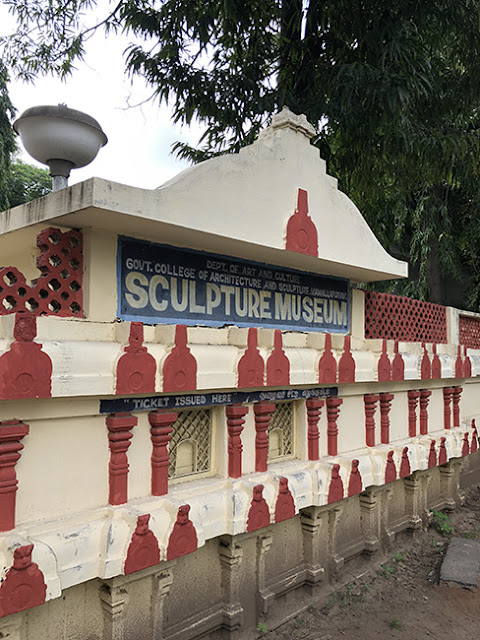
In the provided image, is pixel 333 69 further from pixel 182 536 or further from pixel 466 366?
pixel 182 536

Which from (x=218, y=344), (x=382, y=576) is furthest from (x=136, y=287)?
(x=382, y=576)

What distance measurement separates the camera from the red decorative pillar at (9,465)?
305 cm

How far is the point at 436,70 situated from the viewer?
8.31 metres

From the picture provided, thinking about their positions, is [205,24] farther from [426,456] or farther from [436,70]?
[426,456]

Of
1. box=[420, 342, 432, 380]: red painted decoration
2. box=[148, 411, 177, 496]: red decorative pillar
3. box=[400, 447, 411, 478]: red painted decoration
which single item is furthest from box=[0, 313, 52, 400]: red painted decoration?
box=[420, 342, 432, 380]: red painted decoration

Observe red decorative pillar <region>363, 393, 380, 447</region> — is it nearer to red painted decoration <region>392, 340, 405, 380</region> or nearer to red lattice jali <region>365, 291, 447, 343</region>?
red painted decoration <region>392, 340, 405, 380</region>

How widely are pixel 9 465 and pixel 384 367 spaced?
13.9 feet

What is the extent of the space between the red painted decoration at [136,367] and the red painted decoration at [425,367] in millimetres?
4356

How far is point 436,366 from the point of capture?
717cm

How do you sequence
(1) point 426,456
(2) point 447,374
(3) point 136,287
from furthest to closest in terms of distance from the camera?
(2) point 447,374, (1) point 426,456, (3) point 136,287

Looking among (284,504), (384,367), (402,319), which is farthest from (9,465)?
(402,319)

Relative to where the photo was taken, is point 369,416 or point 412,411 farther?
point 412,411

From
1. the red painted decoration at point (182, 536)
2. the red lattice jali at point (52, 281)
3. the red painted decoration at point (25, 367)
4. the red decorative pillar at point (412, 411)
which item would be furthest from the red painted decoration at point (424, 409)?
the red painted decoration at point (25, 367)

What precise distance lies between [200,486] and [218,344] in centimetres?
117
